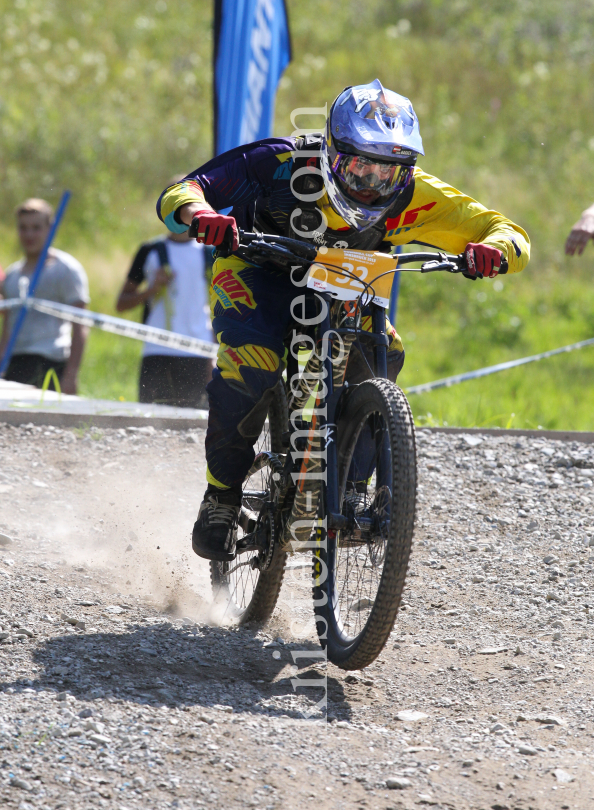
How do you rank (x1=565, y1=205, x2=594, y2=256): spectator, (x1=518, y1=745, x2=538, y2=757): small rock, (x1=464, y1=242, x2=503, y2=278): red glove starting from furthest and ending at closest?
(x1=565, y1=205, x2=594, y2=256): spectator
(x1=464, y1=242, x2=503, y2=278): red glove
(x1=518, y1=745, x2=538, y2=757): small rock

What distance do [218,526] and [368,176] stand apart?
1.49 meters

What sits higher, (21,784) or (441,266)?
(441,266)

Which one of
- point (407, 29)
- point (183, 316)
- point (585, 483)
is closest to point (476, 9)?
point (407, 29)

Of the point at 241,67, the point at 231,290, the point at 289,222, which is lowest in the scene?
the point at 231,290

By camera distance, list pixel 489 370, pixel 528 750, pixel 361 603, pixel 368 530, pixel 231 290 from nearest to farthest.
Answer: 1. pixel 528 750
2. pixel 368 530
3. pixel 361 603
4. pixel 231 290
5. pixel 489 370

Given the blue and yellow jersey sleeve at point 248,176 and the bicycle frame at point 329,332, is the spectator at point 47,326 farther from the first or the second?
the bicycle frame at point 329,332

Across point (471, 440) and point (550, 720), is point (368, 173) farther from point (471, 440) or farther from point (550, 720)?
point (471, 440)

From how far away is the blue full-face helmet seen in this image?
136 inches

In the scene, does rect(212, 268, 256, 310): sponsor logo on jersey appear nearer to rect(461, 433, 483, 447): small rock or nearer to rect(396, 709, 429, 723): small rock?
rect(396, 709, 429, 723): small rock

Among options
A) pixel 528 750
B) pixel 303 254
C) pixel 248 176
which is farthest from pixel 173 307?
pixel 528 750

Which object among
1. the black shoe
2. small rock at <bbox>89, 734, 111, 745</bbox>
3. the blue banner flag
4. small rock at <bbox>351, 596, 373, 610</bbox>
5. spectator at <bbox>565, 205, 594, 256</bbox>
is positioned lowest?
small rock at <bbox>89, 734, 111, 745</bbox>

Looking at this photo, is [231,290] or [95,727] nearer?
[95,727]

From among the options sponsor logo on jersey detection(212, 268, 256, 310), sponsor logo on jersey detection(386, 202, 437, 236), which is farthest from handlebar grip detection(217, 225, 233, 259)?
sponsor logo on jersey detection(386, 202, 437, 236)

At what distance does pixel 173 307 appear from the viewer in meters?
7.81
